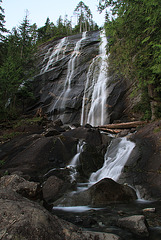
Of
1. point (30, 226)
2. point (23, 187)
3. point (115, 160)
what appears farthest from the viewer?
point (115, 160)

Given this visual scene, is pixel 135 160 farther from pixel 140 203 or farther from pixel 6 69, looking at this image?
pixel 6 69

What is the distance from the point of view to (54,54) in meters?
32.2

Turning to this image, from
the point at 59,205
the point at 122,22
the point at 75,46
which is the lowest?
the point at 59,205

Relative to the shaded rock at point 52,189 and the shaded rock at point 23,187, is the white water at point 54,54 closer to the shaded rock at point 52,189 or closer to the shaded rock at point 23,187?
the shaded rock at point 52,189

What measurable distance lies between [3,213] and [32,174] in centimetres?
618

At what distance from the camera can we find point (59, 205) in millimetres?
5414

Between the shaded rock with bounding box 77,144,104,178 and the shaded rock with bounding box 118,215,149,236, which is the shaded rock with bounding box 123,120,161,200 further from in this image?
the shaded rock with bounding box 118,215,149,236

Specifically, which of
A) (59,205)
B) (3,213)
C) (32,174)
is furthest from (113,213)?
(32,174)

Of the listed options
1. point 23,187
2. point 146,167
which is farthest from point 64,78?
point 23,187

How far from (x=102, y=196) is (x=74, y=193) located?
1153 mm

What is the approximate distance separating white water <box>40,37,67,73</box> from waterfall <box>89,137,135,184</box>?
2452cm

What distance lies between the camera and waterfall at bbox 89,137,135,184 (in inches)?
298

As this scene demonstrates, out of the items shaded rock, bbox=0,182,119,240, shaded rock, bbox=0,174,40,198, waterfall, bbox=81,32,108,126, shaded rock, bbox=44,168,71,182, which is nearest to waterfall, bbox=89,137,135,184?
shaded rock, bbox=44,168,71,182

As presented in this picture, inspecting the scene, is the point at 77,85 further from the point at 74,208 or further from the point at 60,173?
the point at 74,208
